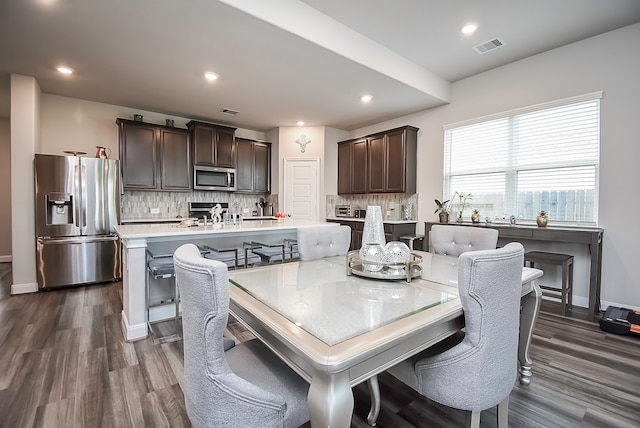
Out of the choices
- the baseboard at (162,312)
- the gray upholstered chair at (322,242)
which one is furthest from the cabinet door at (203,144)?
the gray upholstered chair at (322,242)

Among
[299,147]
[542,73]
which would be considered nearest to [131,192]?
[299,147]

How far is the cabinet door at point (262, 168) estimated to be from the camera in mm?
6230

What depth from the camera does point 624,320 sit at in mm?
2695

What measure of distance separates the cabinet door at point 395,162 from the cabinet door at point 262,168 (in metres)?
2.58

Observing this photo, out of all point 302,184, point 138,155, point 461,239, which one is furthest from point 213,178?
point 461,239

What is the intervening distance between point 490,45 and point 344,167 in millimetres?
3199

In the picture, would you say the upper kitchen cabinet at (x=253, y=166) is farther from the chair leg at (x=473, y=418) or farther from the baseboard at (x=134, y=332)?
the chair leg at (x=473, y=418)

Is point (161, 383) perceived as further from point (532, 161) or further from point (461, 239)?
point (532, 161)

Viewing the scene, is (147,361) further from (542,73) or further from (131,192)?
(542,73)

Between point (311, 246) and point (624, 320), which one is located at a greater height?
point (311, 246)

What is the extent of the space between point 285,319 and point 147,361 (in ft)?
5.80

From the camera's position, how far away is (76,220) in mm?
4000

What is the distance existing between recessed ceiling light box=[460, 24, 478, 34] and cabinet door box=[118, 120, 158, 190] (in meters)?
4.72

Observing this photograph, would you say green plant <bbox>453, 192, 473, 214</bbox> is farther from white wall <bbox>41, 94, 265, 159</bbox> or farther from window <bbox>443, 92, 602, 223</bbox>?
white wall <bbox>41, 94, 265, 159</bbox>
